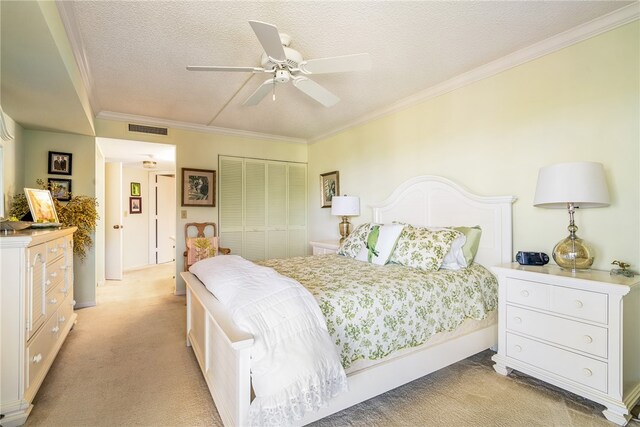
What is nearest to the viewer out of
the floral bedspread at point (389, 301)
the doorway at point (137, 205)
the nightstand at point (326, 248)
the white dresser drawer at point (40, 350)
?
the floral bedspread at point (389, 301)

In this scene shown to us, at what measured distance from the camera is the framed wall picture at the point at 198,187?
4422 millimetres

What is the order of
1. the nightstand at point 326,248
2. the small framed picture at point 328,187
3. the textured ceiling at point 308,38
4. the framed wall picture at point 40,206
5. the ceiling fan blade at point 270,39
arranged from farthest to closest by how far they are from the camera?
the small framed picture at point 328,187, the nightstand at point 326,248, the framed wall picture at point 40,206, the textured ceiling at point 308,38, the ceiling fan blade at point 270,39

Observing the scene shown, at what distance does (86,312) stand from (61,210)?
1267mm

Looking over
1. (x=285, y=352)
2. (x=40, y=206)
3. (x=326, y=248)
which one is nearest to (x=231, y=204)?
(x=326, y=248)

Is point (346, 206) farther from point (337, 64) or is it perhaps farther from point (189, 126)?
point (189, 126)

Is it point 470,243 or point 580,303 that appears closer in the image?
point 580,303

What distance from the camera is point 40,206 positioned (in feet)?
8.90

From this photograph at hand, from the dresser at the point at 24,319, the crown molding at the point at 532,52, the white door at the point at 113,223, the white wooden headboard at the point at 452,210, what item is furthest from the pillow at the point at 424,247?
the white door at the point at 113,223

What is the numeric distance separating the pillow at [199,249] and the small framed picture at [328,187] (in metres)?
1.92

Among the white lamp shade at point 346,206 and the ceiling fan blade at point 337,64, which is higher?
the ceiling fan blade at point 337,64

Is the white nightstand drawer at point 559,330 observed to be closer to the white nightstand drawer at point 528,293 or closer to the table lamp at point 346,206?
the white nightstand drawer at point 528,293

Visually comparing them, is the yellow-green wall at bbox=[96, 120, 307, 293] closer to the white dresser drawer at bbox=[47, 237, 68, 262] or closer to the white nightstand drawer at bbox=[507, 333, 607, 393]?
the white dresser drawer at bbox=[47, 237, 68, 262]

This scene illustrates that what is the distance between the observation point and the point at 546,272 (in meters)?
1.99

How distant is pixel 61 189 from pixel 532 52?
203 inches
